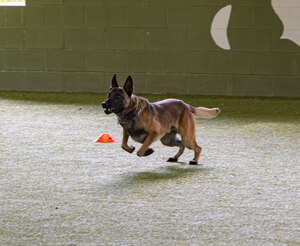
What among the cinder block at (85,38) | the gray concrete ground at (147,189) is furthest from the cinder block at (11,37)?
the gray concrete ground at (147,189)

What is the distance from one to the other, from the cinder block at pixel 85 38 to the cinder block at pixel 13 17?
1.92ft

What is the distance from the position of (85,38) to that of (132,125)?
160 inches

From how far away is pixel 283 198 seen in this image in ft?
14.4

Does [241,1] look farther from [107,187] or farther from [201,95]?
[107,187]

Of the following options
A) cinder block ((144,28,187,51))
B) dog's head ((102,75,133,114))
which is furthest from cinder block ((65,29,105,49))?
dog's head ((102,75,133,114))

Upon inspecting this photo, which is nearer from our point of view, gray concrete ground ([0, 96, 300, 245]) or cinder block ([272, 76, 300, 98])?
gray concrete ground ([0, 96, 300, 245])

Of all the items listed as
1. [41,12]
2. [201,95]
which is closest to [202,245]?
[201,95]

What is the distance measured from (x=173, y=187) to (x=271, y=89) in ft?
14.2

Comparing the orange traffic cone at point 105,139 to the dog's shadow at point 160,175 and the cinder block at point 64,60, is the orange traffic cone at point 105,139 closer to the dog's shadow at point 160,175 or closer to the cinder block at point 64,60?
the dog's shadow at point 160,175

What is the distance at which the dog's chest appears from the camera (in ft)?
16.8

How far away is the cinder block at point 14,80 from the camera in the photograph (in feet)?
30.4

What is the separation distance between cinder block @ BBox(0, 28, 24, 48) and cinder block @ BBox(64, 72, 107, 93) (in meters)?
0.69

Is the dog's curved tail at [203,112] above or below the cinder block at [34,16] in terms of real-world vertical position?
below

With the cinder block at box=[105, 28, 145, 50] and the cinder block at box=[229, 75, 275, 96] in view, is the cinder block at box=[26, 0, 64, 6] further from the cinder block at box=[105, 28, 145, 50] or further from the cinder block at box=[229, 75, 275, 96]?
the cinder block at box=[229, 75, 275, 96]
